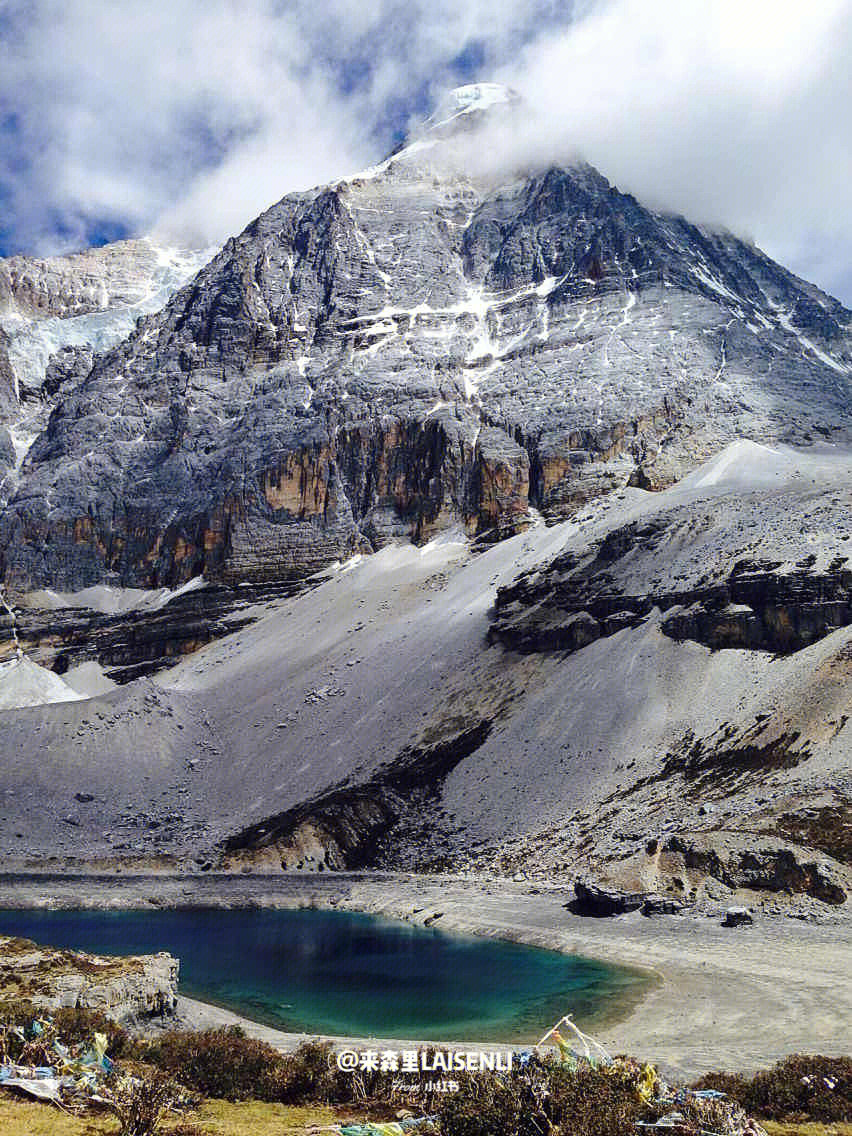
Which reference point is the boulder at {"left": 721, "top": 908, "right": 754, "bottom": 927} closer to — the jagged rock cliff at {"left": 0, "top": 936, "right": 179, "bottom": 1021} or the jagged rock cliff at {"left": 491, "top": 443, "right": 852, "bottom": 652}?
the jagged rock cliff at {"left": 0, "top": 936, "right": 179, "bottom": 1021}

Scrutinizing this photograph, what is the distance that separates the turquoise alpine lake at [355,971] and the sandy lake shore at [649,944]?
5.29 ft

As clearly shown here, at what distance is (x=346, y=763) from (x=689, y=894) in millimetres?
47074

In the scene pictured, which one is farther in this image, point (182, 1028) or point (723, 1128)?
point (182, 1028)

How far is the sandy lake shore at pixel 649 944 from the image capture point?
32094 mm

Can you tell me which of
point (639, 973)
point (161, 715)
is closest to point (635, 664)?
point (639, 973)

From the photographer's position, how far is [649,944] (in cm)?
5175

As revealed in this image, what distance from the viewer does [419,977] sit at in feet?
161

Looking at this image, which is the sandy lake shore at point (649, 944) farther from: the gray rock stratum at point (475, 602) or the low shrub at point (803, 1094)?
the low shrub at point (803, 1094)

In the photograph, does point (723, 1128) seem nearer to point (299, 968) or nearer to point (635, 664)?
point (299, 968)

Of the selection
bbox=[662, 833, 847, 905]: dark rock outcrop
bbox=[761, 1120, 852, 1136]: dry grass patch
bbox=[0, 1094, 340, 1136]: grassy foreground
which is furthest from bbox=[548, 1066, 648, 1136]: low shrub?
bbox=[662, 833, 847, 905]: dark rock outcrop

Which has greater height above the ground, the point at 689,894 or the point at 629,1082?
the point at 629,1082

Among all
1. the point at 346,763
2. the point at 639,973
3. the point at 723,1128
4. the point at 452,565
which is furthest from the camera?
the point at 452,565

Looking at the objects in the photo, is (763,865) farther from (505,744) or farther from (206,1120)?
(206,1120)

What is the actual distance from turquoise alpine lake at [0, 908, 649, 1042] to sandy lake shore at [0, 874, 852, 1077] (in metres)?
1.61
